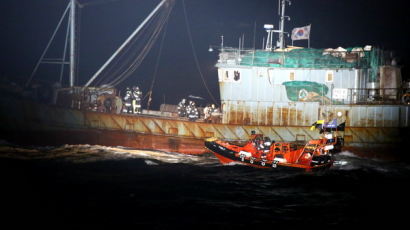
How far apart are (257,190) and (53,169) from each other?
984 centimetres

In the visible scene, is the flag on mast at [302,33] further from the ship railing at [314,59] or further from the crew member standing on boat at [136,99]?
the crew member standing on boat at [136,99]

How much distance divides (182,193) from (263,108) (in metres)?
11.3

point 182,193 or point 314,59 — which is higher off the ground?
point 314,59

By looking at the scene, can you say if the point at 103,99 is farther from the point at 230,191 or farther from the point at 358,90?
the point at 358,90

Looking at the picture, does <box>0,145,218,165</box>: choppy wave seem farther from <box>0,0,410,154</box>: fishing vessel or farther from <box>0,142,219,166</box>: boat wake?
<box>0,0,410,154</box>: fishing vessel

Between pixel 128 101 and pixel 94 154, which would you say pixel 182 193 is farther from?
pixel 128 101

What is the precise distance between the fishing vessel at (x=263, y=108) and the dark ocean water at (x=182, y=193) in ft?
6.59

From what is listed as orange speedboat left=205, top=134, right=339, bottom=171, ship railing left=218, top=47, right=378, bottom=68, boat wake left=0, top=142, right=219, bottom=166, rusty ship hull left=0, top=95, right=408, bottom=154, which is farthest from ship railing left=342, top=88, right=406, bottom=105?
boat wake left=0, top=142, right=219, bottom=166

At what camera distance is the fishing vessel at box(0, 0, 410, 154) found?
22.7m

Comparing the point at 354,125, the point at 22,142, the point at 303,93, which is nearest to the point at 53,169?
the point at 22,142

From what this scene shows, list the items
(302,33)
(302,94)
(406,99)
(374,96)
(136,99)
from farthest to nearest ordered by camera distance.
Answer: (136,99) → (302,94) → (374,96) → (302,33) → (406,99)

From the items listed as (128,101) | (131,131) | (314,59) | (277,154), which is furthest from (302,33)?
(131,131)

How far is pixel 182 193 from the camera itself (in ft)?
47.1

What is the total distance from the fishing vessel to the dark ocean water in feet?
6.59
